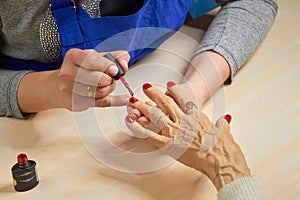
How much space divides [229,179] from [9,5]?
0.53m

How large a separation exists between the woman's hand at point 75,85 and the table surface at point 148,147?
4 centimetres

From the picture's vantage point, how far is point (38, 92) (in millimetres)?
939

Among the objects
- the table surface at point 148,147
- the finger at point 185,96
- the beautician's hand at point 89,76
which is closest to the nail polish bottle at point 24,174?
the table surface at point 148,147

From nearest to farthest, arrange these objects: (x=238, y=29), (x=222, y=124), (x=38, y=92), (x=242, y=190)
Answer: (x=242, y=190), (x=222, y=124), (x=38, y=92), (x=238, y=29)

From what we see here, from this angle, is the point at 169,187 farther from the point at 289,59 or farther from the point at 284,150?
the point at 289,59

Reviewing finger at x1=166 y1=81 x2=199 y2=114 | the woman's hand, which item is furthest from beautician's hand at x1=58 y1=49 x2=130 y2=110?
finger at x1=166 y1=81 x2=199 y2=114

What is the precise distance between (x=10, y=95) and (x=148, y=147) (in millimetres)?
287

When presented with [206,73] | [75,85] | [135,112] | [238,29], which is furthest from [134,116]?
[238,29]

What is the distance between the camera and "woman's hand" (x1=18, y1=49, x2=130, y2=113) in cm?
81

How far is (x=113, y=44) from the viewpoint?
1027 mm

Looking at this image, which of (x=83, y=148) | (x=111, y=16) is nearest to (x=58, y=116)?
(x=83, y=148)

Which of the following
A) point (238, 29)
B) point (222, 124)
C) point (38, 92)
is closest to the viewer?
point (222, 124)

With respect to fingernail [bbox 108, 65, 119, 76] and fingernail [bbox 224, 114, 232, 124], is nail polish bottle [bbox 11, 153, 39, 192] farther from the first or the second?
fingernail [bbox 224, 114, 232, 124]

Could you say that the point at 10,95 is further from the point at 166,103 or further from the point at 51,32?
the point at 166,103
